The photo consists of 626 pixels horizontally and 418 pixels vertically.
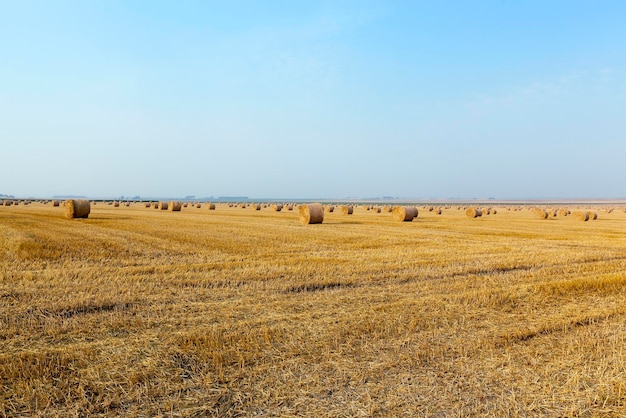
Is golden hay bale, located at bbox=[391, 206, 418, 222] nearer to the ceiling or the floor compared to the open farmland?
nearer to the ceiling

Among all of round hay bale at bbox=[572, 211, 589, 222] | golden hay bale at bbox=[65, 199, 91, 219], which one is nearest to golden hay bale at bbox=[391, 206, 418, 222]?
round hay bale at bbox=[572, 211, 589, 222]

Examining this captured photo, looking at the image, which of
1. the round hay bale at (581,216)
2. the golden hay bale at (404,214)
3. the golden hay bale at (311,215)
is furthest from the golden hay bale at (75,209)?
the round hay bale at (581,216)

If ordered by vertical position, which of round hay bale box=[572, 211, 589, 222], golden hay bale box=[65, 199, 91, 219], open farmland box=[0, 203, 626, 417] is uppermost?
golden hay bale box=[65, 199, 91, 219]

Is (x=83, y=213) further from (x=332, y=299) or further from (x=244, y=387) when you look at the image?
(x=244, y=387)

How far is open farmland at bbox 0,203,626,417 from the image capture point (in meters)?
4.04

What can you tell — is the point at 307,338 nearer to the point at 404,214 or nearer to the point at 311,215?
the point at 311,215

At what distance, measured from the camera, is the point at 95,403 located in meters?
3.91

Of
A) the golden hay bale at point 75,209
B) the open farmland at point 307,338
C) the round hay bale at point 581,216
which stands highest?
the golden hay bale at point 75,209

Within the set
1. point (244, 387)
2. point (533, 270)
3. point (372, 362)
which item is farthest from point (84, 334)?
point (533, 270)

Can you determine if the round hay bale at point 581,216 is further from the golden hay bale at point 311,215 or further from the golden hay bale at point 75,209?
the golden hay bale at point 75,209

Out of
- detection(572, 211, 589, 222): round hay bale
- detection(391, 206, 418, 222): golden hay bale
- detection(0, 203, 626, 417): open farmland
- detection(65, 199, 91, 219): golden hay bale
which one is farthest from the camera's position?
detection(572, 211, 589, 222): round hay bale

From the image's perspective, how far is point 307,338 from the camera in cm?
562

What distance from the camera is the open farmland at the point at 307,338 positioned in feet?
13.2

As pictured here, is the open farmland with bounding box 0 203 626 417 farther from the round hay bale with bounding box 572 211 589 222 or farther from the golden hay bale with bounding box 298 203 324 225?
the round hay bale with bounding box 572 211 589 222
